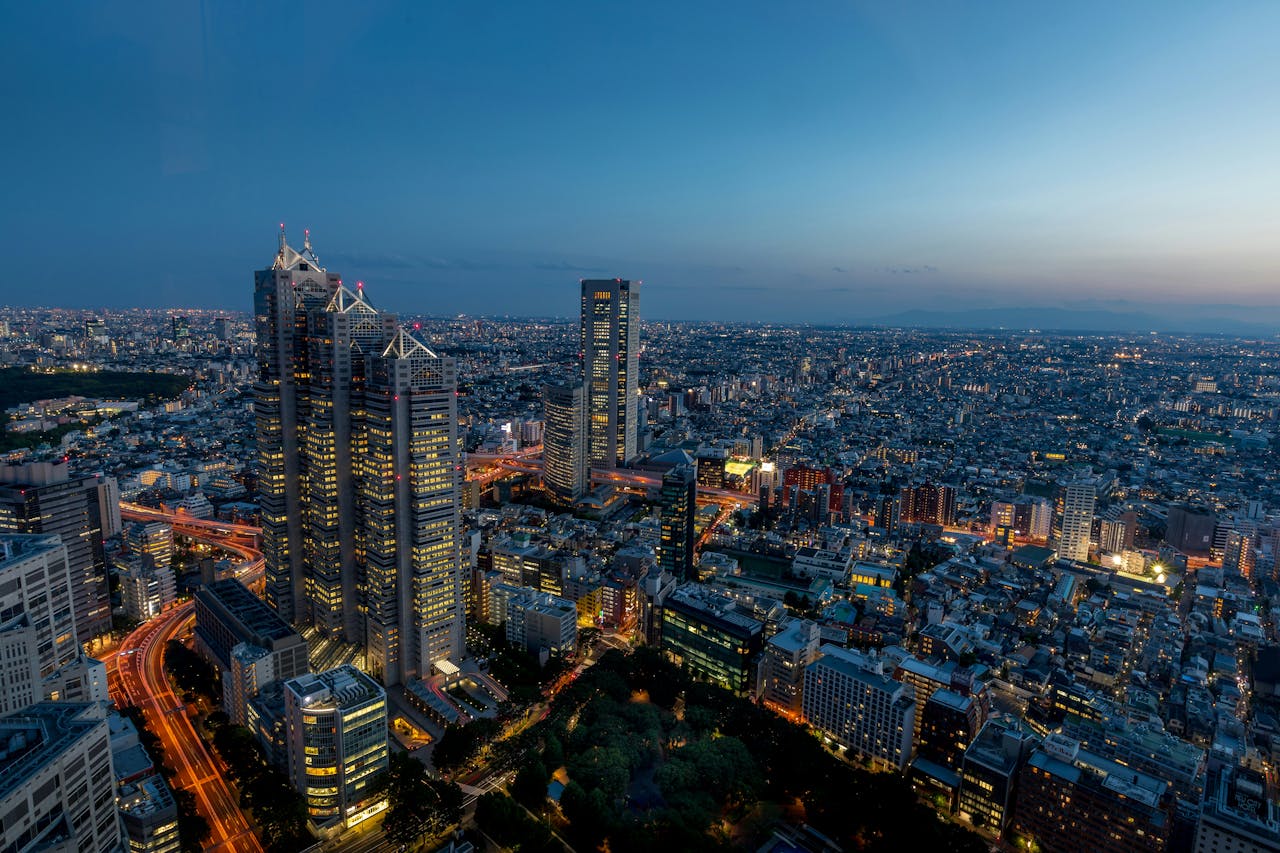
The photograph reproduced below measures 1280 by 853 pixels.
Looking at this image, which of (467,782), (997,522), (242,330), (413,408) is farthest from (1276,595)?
(242,330)

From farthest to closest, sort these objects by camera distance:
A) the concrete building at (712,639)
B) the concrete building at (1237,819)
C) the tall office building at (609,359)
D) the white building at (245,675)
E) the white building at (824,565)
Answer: the tall office building at (609,359) < the white building at (824,565) < the concrete building at (712,639) < the white building at (245,675) < the concrete building at (1237,819)

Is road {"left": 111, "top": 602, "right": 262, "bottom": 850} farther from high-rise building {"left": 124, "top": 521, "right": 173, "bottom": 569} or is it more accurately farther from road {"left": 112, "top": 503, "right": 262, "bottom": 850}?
high-rise building {"left": 124, "top": 521, "right": 173, "bottom": 569}

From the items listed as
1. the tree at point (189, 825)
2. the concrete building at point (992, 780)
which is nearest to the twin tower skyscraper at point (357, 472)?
the tree at point (189, 825)

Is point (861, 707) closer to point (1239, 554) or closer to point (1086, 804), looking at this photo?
point (1086, 804)

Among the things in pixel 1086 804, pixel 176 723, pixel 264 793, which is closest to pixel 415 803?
pixel 264 793

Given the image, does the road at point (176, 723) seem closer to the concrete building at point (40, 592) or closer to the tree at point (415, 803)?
the tree at point (415, 803)
